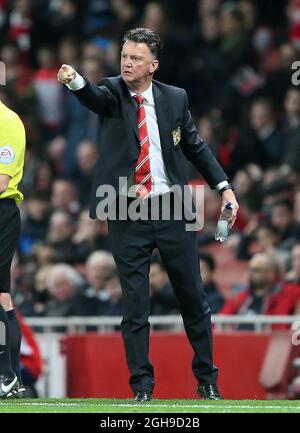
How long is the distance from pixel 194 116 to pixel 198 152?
7498 mm

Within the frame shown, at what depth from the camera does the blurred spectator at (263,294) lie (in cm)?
1226

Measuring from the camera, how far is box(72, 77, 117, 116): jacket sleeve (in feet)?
27.3

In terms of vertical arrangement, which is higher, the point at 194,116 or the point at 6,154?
the point at 194,116

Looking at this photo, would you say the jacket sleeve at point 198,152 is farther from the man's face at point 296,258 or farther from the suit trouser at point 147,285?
the man's face at point 296,258

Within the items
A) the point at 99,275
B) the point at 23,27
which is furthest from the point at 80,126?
the point at 99,275

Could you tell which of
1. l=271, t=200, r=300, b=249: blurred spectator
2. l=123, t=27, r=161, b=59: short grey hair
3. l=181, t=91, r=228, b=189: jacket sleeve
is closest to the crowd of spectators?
l=271, t=200, r=300, b=249: blurred spectator

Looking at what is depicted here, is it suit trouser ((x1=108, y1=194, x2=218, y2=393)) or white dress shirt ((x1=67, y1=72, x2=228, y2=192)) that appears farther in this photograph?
white dress shirt ((x1=67, y1=72, x2=228, y2=192))

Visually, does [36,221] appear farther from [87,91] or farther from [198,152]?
[87,91]

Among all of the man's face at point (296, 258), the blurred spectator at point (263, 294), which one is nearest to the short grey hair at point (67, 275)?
the blurred spectator at point (263, 294)

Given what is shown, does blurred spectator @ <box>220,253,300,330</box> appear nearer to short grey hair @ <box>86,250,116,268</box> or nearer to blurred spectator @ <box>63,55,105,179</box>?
short grey hair @ <box>86,250,116,268</box>

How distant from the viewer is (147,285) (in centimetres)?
860

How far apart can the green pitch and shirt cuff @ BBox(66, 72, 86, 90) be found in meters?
1.76

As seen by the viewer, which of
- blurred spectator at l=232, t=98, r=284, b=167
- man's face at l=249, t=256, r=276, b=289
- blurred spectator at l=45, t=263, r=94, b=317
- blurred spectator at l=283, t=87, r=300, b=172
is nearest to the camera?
man's face at l=249, t=256, r=276, b=289
